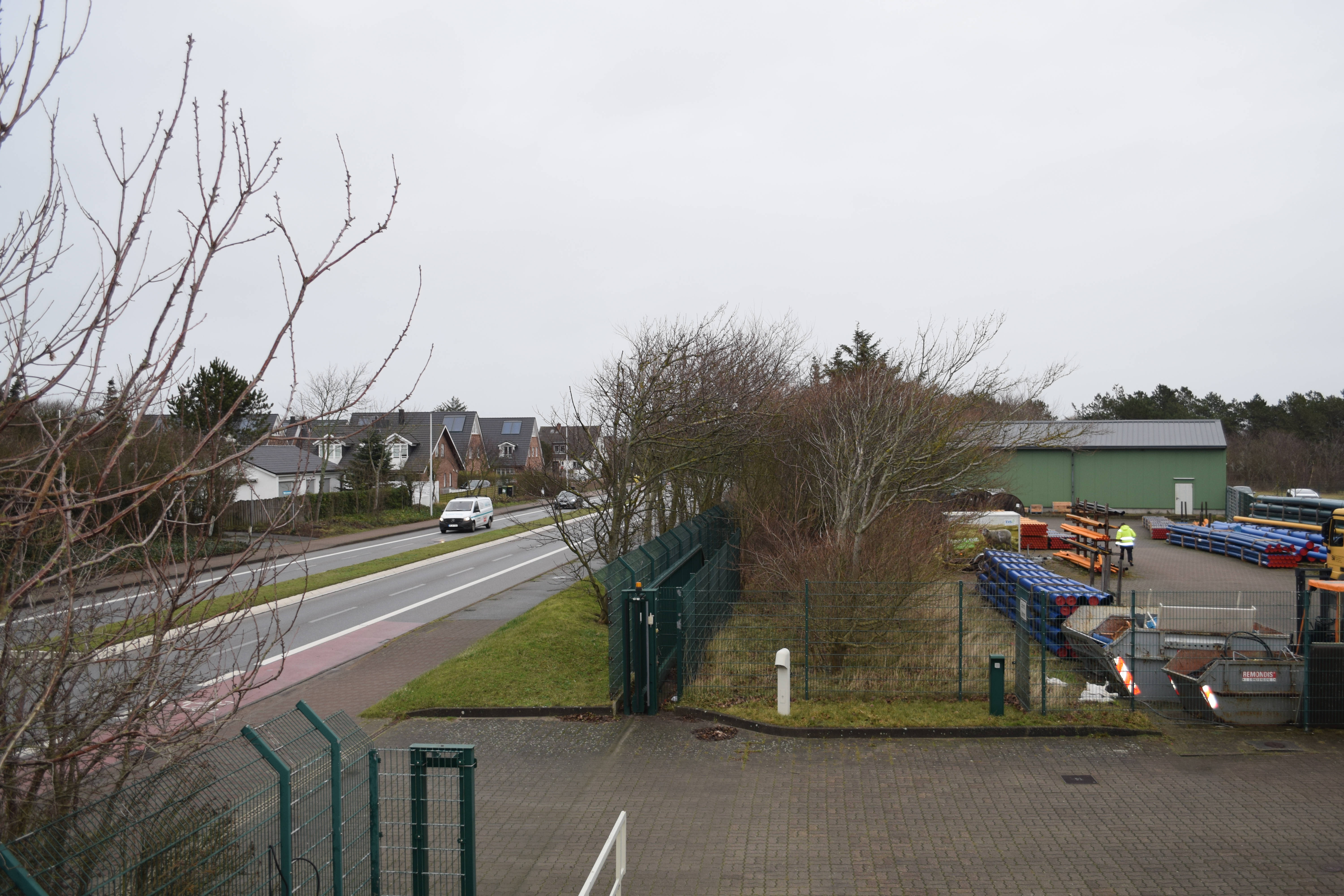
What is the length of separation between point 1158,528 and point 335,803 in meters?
38.2

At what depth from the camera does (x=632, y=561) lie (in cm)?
1281

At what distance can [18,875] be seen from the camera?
308 centimetres

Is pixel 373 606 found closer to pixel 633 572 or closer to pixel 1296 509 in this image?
pixel 633 572

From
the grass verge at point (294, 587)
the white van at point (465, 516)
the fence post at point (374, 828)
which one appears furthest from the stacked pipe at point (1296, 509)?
the fence post at point (374, 828)

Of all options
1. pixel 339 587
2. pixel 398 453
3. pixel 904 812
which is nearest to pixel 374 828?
pixel 904 812

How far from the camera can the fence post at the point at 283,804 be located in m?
4.73

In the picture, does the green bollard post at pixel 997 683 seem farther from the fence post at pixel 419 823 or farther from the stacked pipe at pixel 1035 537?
the stacked pipe at pixel 1035 537

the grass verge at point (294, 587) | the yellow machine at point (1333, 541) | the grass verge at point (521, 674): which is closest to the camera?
the grass verge at point (294, 587)

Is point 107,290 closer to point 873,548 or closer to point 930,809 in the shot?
point 930,809

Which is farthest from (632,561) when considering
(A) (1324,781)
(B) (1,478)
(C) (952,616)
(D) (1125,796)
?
(B) (1,478)

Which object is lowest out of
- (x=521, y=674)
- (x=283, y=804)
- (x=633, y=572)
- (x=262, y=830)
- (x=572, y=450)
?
(x=521, y=674)

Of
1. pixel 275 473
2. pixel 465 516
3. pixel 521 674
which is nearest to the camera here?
pixel 521 674

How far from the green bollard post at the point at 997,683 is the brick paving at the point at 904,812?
48cm

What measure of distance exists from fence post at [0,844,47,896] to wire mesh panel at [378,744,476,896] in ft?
8.40
